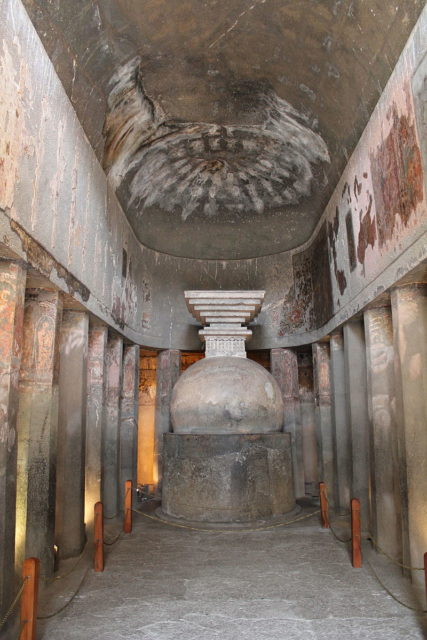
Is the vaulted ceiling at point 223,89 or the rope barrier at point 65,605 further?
the vaulted ceiling at point 223,89

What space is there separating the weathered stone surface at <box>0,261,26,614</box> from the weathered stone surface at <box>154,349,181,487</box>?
666cm

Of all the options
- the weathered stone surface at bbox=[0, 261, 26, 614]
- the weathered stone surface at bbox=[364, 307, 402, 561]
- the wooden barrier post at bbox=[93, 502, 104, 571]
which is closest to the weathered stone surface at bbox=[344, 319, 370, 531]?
the weathered stone surface at bbox=[364, 307, 402, 561]

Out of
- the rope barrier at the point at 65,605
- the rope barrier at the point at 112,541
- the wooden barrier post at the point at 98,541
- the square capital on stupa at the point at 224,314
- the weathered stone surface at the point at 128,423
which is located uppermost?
the square capital on stupa at the point at 224,314

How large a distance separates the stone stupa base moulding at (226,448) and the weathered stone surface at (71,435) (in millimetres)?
1906

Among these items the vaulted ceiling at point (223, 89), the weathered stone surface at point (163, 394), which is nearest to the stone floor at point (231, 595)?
the weathered stone surface at point (163, 394)

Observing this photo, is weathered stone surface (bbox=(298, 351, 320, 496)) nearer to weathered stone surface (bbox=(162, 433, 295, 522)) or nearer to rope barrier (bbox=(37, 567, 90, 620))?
weathered stone surface (bbox=(162, 433, 295, 522))

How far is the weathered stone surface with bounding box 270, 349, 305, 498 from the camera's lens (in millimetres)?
10930

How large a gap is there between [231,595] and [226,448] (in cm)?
300

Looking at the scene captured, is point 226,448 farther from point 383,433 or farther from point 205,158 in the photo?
point 205,158

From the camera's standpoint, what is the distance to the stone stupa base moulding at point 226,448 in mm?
7652

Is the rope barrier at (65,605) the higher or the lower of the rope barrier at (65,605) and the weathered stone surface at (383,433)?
the lower

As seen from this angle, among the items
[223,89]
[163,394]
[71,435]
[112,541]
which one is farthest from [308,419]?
[223,89]

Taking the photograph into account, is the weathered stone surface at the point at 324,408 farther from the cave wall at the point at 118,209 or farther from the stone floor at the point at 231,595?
the stone floor at the point at 231,595

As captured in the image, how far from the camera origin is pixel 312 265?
10539mm
